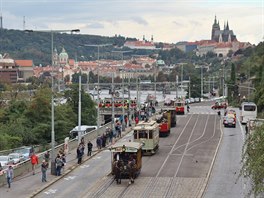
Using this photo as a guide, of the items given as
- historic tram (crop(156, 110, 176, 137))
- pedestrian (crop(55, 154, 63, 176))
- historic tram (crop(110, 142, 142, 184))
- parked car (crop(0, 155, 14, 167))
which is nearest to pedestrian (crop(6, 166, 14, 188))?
pedestrian (crop(55, 154, 63, 176))

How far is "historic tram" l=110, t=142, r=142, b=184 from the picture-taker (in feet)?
115

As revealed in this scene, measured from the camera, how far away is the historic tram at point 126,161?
35.0 metres

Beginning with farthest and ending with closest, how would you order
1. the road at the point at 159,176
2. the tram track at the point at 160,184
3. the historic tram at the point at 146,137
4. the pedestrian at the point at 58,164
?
the historic tram at the point at 146,137
the pedestrian at the point at 58,164
the road at the point at 159,176
the tram track at the point at 160,184

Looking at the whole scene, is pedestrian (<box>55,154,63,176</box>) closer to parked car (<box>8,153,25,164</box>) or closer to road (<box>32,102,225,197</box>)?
road (<box>32,102,225,197</box>)

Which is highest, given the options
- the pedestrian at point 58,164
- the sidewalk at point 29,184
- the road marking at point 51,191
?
the pedestrian at point 58,164

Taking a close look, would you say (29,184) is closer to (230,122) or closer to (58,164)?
A: (58,164)

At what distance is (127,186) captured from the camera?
34281mm

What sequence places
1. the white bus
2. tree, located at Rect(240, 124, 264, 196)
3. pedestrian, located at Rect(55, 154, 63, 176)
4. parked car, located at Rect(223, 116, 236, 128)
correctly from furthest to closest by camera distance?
1. the white bus
2. parked car, located at Rect(223, 116, 236, 128)
3. pedestrian, located at Rect(55, 154, 63, 176)
4. tree, located at Rect(240, 124, 264, 196)

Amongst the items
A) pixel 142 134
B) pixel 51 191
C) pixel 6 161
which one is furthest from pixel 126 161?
pixel 142 134

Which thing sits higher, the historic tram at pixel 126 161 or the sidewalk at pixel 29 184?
the historic tram at pixel 126 161

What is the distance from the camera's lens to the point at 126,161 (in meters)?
35.8

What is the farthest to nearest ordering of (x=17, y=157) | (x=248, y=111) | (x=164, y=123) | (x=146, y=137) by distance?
(x=248, y=111) < (x=164, y=123) < (x=146, y=137) < (x=17, y=157)

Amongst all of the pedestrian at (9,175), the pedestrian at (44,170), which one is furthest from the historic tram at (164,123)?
the pedestrian at (9,175)

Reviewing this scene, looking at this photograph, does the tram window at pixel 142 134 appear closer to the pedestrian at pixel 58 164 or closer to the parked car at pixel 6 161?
the parked car at pixel 6 161
